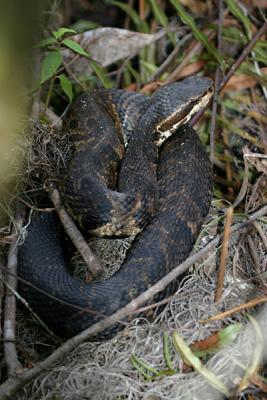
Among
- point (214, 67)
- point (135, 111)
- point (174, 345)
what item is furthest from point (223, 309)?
point (214, 67)

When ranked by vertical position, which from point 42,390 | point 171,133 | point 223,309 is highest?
point 171,133

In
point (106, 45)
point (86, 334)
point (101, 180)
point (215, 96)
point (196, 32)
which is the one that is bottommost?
point (86, 334)

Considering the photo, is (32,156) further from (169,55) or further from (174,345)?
(169,55)

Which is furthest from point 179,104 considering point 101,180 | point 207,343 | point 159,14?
point 207,343

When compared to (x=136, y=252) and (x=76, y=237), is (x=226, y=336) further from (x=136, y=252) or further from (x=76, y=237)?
(x=76, y=237)

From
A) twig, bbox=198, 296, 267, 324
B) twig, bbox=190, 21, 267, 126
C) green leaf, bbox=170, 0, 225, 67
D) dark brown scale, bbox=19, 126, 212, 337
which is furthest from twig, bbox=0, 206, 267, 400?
green leaf, bbox=170, 0, 225, 67

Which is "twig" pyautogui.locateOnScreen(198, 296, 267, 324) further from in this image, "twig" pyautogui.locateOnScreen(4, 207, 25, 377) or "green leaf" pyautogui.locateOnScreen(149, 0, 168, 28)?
"green leaf" pyautogui.locateOnScreen(149, 0, 168, 28)
